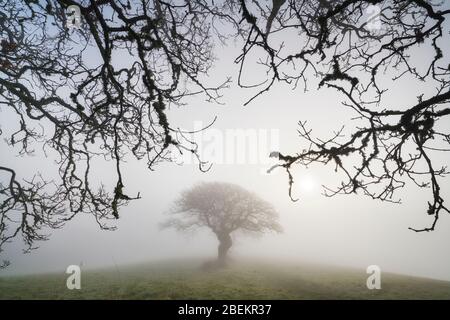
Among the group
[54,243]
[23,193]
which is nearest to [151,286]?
[23,193]

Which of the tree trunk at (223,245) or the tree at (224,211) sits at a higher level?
the tree at (224,211)

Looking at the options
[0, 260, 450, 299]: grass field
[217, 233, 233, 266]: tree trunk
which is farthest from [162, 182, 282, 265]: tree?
[0, 260, 450, 299]: grass field

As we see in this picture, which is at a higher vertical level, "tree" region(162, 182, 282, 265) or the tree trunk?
"tree" region(162, 182, 282, 265)

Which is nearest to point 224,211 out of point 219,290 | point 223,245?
point 223,245

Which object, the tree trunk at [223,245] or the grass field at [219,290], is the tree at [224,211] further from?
the grass field at [219,290]

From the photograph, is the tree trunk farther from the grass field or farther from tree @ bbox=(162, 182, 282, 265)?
the grass field

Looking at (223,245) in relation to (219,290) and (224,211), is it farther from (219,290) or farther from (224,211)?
(219,290)

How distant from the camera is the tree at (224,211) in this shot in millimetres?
34281

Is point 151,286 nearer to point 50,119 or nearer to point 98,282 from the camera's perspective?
point 98,282

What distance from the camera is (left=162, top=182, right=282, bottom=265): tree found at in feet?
112

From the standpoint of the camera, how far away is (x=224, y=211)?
34.9 meters

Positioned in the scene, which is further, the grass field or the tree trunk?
the tree trunk

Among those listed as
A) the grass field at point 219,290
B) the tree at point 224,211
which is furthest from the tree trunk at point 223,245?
the grass field at point 219,290

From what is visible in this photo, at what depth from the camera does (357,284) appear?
67.5 ft
